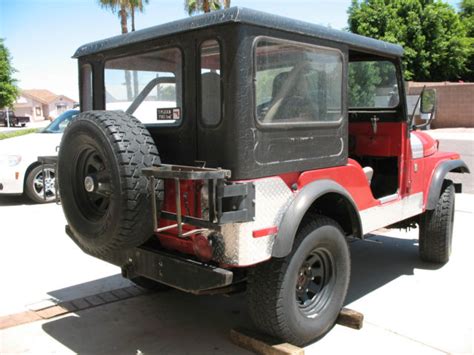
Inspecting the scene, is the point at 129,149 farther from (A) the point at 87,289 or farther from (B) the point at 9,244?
(B) the point at 9,244

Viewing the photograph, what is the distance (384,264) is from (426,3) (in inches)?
1064

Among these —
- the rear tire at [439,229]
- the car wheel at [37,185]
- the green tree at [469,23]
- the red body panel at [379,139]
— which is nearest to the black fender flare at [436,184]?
the rear tire at [439,229]

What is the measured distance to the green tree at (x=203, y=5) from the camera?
19.1 meters

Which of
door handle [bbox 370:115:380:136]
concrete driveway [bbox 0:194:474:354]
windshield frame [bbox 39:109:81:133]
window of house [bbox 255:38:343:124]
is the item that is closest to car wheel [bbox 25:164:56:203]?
windshield frame [bbox 39:109:81:133]

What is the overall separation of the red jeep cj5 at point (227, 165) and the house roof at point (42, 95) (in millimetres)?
84309

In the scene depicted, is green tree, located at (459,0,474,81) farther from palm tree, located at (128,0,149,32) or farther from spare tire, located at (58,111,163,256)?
spare tire, located at (58,111,163,256)

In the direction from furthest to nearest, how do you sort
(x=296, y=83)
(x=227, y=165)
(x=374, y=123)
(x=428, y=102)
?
(x=374, y=123) < (x=428, y=102) < (x=296, y=83) < (x=227, y=165)

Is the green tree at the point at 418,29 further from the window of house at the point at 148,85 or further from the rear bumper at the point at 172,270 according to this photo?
the rear bumper at the point at 172,270

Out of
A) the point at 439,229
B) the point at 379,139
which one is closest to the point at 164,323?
the point at 379,139

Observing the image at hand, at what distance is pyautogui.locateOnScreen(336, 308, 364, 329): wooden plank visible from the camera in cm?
365

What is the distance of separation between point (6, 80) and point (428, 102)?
133ft

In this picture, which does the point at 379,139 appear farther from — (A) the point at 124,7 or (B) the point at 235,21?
(A) the point at 124,7

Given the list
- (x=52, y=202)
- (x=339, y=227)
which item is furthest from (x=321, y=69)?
(x=52, y=202)

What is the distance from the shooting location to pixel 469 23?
1303 inches
